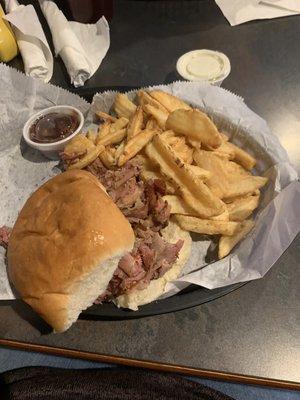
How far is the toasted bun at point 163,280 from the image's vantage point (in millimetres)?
1354

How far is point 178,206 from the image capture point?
1470mm

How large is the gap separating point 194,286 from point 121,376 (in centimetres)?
40

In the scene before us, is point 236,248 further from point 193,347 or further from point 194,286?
point 193,347

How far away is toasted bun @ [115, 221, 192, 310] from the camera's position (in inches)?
53.3

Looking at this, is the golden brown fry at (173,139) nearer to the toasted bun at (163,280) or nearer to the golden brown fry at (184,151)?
the golden brown fry at (184,151)

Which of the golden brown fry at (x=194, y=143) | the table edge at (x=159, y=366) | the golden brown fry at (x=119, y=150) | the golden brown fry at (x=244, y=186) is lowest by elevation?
the table edge at (x=159, y=366)

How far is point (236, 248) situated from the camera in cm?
144

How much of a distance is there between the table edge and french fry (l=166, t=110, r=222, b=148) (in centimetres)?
73

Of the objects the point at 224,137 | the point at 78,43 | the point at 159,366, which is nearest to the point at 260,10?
the point at 78,43

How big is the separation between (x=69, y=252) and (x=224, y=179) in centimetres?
57

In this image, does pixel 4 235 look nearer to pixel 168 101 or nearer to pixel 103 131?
pixel 103 131

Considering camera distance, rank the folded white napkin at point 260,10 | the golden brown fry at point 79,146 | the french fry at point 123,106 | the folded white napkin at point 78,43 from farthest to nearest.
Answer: the folded white napkin at point 260,10 < the folded white napkin at point 78,43 < the french fry at point 123,106 < the golden brown fry at point 79,146

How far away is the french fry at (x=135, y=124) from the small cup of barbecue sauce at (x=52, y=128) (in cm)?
26

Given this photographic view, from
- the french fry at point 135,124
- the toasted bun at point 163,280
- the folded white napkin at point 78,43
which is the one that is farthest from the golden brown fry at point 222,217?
the folded white napkin at point 78,43
